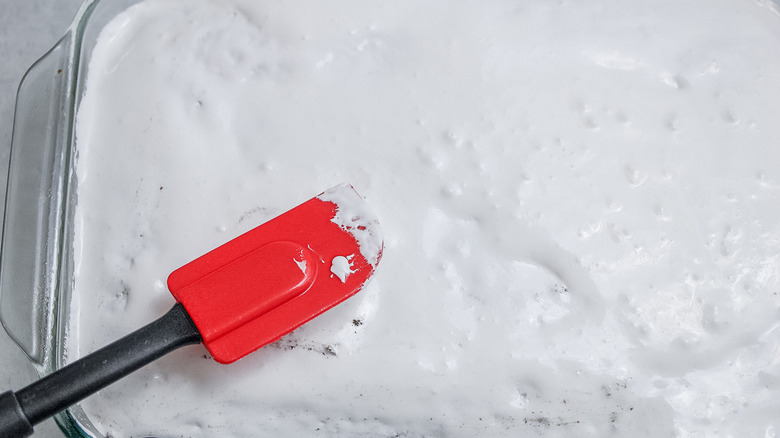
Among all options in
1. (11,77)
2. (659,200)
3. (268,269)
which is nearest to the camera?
(268,269)

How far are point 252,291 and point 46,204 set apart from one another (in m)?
0.35

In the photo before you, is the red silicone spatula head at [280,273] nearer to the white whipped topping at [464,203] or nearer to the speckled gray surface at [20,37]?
the white whipped topping at [464,203]

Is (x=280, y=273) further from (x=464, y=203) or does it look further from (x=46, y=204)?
(x=46, y=204)

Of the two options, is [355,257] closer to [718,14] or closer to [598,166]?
[598,166]

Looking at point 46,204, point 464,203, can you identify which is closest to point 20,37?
point 46,204

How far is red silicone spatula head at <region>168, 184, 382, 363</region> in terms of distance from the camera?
0.67m

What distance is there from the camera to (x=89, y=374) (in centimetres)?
61

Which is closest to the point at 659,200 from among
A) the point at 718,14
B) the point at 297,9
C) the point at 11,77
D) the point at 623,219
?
the point at 623,219

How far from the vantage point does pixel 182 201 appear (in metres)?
0.78

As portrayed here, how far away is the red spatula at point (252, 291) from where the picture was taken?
61 cm

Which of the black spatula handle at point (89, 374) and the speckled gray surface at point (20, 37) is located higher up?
the speckled gray surface at point (20, 37)

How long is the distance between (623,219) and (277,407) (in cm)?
48

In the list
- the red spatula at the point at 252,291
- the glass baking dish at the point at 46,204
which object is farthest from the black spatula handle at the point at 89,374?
the glass baking dish at the point at 46,204

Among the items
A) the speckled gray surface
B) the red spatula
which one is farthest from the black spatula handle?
the speckled gray surface
